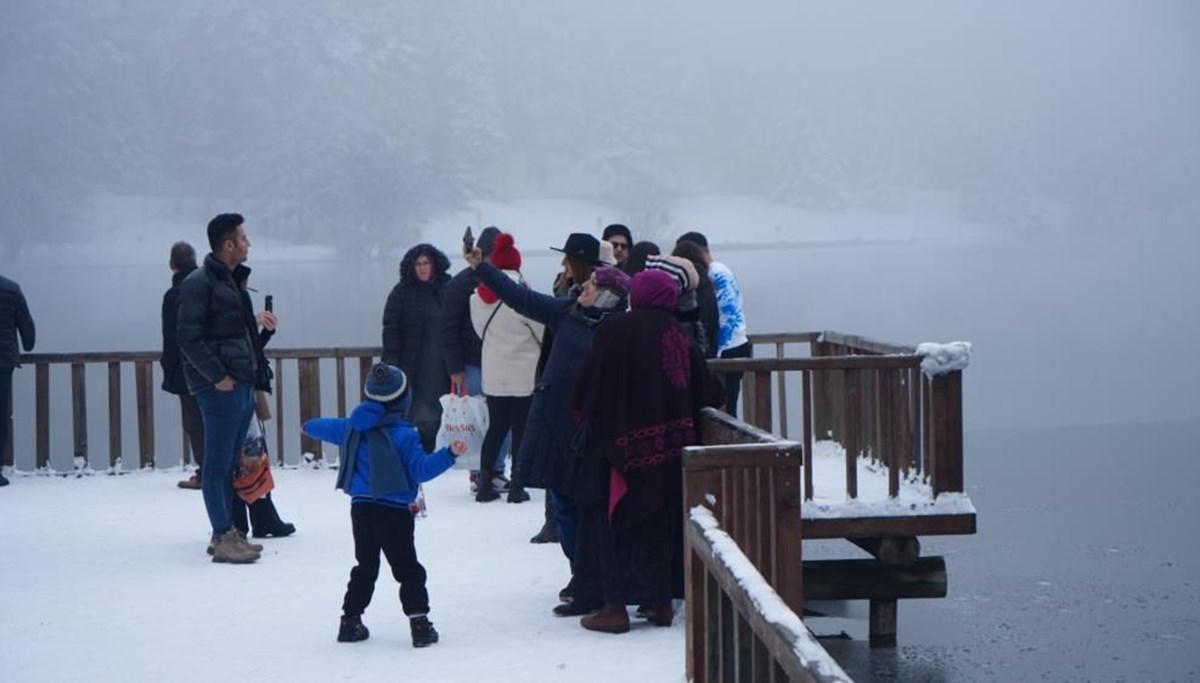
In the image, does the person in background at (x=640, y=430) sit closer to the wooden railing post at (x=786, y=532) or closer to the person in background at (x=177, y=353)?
the wooden railing post at (x=786, y=532)

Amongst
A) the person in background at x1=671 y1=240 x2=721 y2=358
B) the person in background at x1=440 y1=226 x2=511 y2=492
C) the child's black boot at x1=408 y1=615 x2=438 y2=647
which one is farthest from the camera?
the person in background at x1=440 y1=226 x2=511 y2=492

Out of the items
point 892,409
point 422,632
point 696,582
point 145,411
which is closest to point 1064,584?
point 892,409

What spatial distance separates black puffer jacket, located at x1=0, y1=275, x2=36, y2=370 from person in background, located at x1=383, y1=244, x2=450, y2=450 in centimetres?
298

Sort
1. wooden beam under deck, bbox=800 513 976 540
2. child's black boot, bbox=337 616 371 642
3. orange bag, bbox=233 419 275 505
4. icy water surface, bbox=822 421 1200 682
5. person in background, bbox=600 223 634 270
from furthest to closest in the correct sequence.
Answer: icy water surface, bbox=822 421 1200 682 → person in background, bbox=600 223 634 270 → orange bag, bbox=233 419 275 505 → wooden beam under deck, bbox=800 513 976 540 → child's black boot, bbox=337 616 371 642

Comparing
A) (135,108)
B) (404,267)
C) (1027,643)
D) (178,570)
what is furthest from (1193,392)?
(135,108)

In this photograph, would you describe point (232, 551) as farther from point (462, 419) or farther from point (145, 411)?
point (145, 411)

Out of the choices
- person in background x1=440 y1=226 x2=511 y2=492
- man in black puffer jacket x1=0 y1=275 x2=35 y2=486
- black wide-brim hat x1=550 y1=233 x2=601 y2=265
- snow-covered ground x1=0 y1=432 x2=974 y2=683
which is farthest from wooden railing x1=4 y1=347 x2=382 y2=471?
black wide-brim hat x1=550 y1=233 x2=601 y2=265

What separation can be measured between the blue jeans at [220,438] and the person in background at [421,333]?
8.58 feet

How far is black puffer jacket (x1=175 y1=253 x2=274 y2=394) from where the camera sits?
837 cm

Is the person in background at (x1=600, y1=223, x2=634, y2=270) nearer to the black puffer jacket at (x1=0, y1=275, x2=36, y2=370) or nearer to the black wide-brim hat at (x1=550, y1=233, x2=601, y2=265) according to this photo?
the black wide-brim hat at (x1=550, y1=233, x2=601, y2=265)

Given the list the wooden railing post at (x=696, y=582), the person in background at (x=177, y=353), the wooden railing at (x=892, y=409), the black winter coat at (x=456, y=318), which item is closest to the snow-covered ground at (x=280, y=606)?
the wooden railing post at (x=696, y=582)

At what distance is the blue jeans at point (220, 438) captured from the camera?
8.55m

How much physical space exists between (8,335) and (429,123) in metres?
132

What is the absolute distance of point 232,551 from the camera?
873 centimetres
